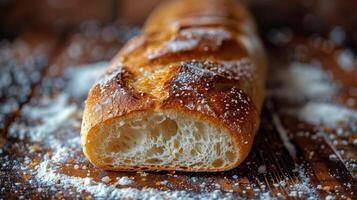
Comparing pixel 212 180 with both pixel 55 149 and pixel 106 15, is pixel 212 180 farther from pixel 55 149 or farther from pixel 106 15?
pixel 106 15

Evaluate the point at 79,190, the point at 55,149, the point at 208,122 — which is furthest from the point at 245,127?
the point at 55,149

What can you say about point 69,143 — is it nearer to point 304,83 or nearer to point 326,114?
point 326,114

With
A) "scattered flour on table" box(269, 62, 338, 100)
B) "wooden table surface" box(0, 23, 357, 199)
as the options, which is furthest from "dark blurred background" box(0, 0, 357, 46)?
"scattered flour on table" box(269, 62, 338, 100)

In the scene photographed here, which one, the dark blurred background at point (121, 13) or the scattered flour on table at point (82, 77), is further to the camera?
the dark blurred background at point (121, 13)

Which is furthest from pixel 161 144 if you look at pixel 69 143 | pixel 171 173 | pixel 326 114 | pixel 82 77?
pixel 82 77

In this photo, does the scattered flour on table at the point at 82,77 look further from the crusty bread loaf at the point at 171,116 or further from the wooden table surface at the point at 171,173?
the crusty bread loaf at the point at 171,116

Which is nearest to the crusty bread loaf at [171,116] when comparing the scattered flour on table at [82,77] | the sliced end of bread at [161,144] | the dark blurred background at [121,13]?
the sliced end of bread at [161,144]

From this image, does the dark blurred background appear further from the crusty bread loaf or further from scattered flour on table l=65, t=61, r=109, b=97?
the crusty bread loaf
